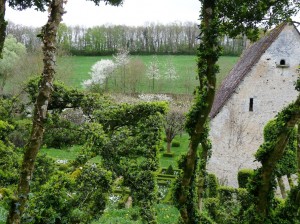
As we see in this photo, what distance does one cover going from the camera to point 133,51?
60344mm

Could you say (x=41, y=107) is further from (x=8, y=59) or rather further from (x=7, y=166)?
(x=8, y=59)

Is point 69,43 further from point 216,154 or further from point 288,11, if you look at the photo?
point 288,11

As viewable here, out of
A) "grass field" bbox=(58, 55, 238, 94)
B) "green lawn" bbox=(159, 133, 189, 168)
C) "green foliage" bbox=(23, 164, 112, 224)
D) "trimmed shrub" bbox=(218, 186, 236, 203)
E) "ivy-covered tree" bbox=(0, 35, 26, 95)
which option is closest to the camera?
"green foliage" bbox=(23, 164, 112, 224)

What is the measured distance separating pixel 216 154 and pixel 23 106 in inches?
544

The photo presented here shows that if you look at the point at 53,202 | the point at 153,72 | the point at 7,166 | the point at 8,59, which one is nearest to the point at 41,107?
the point at 7,166

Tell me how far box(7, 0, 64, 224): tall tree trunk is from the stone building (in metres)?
16.7

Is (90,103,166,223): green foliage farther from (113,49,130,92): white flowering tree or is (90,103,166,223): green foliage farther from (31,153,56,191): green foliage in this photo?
(113,49,130,92): white flowering tree

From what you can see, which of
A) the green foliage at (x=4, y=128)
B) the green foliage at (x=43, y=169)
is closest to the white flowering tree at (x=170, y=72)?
the green foliage at (x=43, y=169)

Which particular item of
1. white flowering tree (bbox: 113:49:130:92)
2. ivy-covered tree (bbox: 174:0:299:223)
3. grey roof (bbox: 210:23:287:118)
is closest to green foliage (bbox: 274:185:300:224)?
ivy-covered tree (bbox: 174:0:299:223)

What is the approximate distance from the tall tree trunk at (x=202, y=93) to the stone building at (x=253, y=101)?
14338mm

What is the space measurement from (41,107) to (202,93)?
296 centimetres

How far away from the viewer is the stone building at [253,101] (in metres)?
21.7

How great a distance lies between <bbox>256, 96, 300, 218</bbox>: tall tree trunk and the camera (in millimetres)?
7766

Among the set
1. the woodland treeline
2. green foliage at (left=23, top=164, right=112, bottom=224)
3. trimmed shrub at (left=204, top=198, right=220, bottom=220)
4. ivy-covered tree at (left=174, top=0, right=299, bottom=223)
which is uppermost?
the woodland treeline
